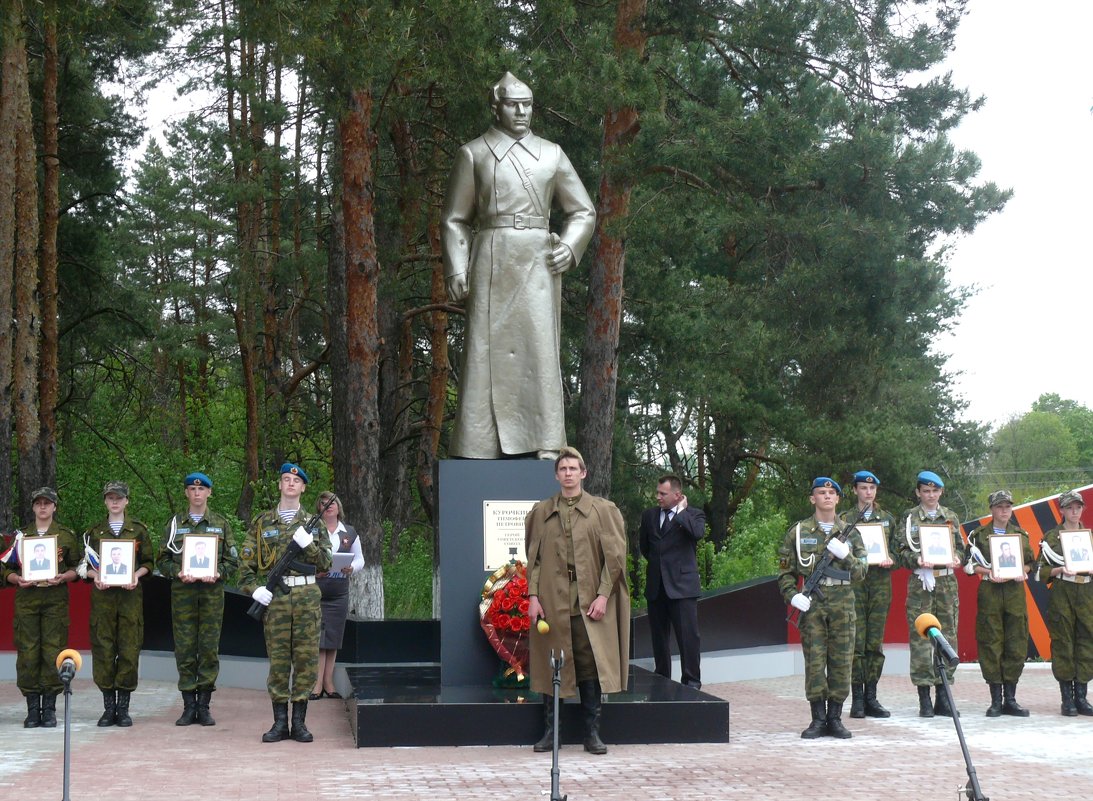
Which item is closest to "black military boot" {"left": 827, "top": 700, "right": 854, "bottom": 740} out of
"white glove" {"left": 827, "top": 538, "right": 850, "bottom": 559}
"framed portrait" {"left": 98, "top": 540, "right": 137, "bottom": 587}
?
"white glove" {"left": 827, "top": 538, "right": 850, "bottom": 559}

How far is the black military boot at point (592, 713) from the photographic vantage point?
8305mm

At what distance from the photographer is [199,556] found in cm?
1005

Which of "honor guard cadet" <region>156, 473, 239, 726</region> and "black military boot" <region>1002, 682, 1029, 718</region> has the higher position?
"honor guard cadet" <region>156, 473, 239, 726</region>

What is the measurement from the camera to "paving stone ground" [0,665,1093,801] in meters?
7.14

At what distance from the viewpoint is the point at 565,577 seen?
26.9ft

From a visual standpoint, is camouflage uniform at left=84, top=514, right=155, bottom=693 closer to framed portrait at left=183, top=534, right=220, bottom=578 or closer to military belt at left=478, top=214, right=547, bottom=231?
framed portrait at left=183, top=534, right=220, bottom=578

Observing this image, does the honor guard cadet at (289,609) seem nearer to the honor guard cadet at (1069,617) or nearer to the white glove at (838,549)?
the white glove at (838,549)

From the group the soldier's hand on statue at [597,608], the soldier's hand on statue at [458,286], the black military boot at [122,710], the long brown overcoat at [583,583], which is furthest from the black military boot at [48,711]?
the soldier's hand on statue at [597,608]

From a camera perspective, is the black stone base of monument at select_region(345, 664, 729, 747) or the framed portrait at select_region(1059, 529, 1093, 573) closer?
the black stone base of monument at select_region(345, 664, 729, 747)

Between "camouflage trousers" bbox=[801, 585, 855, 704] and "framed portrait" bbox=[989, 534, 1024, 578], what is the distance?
71.1 inches

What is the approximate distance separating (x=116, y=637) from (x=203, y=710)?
33.8 inches

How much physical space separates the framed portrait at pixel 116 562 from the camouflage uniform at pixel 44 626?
25 cm

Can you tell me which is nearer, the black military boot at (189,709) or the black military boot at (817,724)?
the black military boot at (817,724)

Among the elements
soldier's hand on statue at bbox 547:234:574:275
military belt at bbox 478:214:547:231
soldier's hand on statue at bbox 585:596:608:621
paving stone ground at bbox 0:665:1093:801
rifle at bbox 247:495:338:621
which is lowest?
paving stone ground at bbox 0:665:1093:801
